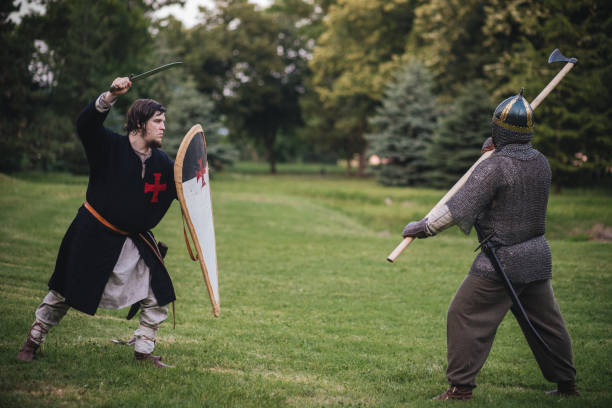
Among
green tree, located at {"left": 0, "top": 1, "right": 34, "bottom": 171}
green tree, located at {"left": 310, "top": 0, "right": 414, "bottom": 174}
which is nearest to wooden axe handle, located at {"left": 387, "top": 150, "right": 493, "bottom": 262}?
green tree, located at {"left": 0, "top": 1, "right": 34, "bottom": 171}

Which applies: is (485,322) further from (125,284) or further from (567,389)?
(125,284)

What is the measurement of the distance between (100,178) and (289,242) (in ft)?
29.0

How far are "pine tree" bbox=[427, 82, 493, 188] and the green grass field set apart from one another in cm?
1164

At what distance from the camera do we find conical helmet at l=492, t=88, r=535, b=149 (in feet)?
12.4

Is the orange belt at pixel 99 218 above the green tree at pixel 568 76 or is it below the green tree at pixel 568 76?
below

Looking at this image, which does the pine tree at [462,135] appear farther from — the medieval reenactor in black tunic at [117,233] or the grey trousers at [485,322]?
the medieval reenactor in black tunic at [117,233]

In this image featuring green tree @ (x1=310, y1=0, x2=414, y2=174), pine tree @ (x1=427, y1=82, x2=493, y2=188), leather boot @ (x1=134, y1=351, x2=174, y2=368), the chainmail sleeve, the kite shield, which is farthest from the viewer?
green tree @ (x1=310, y1=0, x2=414, y2=174)

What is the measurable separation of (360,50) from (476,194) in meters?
31.2

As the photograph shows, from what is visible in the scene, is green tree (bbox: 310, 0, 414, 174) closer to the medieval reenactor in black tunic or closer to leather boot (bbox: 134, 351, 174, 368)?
the medieval reenactor in black tunic

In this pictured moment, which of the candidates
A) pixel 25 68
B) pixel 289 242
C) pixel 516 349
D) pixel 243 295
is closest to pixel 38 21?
pixel 25 68

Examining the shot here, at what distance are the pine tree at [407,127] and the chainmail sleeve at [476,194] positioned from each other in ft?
79.2

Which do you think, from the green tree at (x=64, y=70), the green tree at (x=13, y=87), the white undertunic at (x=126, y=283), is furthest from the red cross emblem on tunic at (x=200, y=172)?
the green tree at (x=64, y=70)

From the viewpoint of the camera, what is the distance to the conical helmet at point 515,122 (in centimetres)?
377

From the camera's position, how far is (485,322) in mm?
3801
